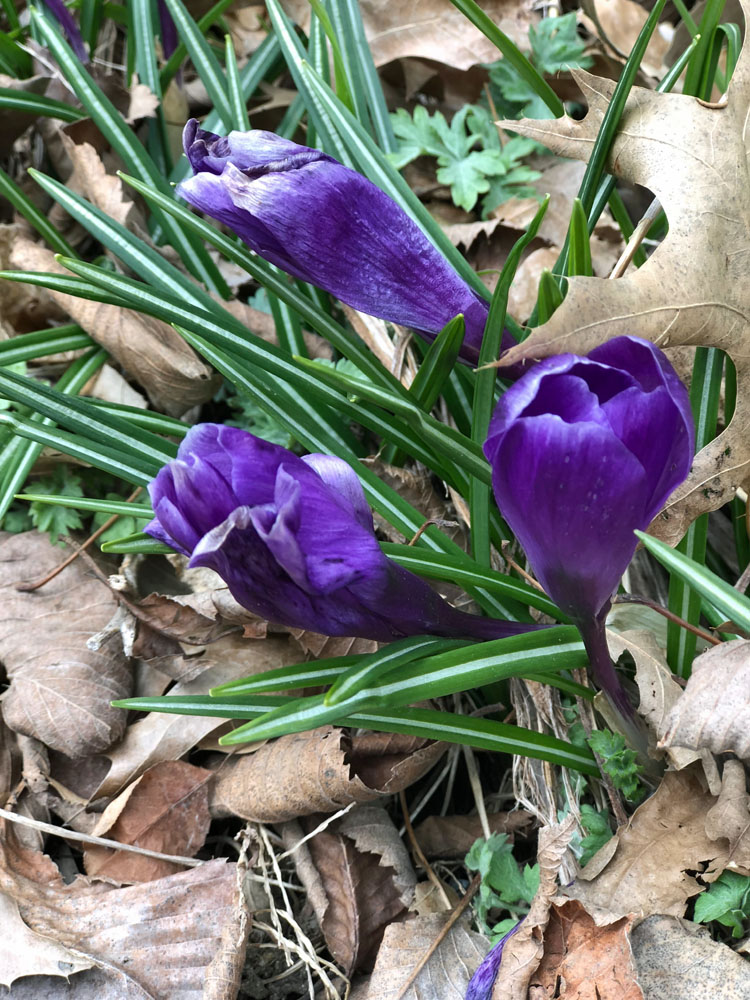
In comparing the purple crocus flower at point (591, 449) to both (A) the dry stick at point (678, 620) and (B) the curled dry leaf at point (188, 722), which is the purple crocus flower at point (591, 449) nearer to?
(A) the dry stick at point (678, 620)

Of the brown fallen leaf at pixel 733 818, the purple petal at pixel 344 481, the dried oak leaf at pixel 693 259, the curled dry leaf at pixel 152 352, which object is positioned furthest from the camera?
the curled dry leaf at pixel 152 352

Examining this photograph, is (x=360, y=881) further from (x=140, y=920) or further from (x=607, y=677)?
(x=607, y=677)

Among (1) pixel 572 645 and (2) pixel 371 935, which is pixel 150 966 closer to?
(2) pixel 371 935

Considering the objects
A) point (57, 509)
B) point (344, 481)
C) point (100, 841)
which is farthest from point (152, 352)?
point (344, 481)

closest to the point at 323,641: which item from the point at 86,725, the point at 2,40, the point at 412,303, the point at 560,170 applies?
the point at 86,725

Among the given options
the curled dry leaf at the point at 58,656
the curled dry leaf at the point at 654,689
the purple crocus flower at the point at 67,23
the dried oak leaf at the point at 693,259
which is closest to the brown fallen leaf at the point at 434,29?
the purple crocus flower at the point at 67,23

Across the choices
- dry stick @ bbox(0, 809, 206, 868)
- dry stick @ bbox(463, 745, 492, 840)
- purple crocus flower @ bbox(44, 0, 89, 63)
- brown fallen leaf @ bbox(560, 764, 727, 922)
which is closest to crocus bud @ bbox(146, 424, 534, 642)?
brown fallen leaf @ bbox(560, 764, 727, 922)

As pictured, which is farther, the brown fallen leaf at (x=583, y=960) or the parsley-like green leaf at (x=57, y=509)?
the parsley-like green leaf at (x=57, y=509)
